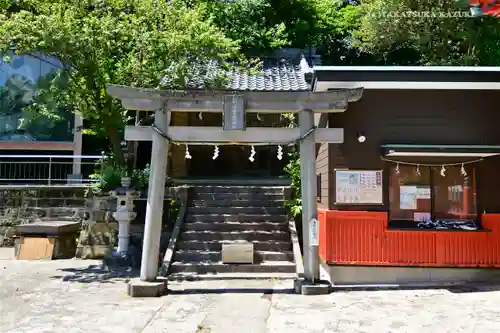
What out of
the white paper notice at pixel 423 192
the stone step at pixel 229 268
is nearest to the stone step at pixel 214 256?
the stone step at pixel 229 268

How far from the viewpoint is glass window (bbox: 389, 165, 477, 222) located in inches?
375

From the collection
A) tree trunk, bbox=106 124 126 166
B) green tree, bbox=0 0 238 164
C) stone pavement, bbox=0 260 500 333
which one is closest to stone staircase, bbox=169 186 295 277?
stone pavement, bbox=0 260 500 333

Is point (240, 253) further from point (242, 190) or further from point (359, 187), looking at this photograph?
point (242, 190)

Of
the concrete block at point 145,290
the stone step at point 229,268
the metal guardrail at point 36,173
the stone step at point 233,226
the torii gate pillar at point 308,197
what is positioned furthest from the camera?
the metal guardrail at point 36,173

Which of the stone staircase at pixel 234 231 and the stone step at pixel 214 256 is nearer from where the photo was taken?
the stone staircase at pixel 234 231

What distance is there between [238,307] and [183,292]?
151 centimetres

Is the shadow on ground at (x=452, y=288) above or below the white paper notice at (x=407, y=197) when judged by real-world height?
below

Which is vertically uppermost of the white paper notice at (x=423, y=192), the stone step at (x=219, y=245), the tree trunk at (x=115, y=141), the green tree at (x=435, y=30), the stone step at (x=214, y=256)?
the green tree at (x=435, y=30)

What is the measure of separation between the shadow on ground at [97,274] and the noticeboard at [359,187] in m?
5.08

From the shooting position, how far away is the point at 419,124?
373 inches

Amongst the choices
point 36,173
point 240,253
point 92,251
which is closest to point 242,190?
point 240,253

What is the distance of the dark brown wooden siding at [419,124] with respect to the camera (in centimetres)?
942

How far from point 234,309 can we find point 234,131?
3389 millimetres

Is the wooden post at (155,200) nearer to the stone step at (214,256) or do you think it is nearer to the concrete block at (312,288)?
the stone step at (214,256)
